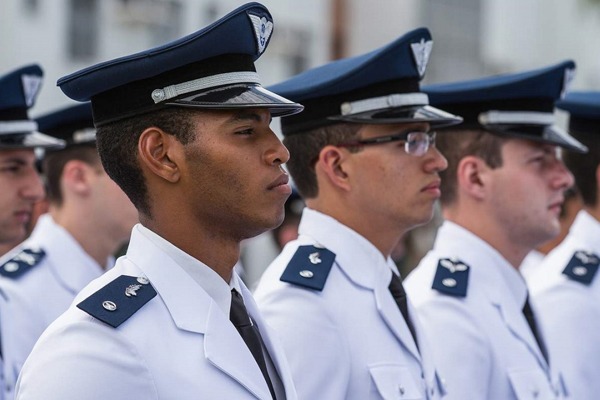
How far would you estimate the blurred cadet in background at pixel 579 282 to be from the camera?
515 centimetres

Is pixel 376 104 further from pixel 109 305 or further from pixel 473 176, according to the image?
pixel 109 305

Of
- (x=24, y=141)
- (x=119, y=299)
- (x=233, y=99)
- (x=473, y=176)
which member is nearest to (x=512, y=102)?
(x=473, y=176)

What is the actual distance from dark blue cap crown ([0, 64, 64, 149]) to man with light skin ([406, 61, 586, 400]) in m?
1.76

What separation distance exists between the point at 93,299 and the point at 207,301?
0.93 ft

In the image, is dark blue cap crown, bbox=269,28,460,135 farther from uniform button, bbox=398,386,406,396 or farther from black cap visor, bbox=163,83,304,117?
black cap visor, bbox=163,83,304,117

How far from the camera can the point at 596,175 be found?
19.7 ft

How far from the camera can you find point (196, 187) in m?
3.19

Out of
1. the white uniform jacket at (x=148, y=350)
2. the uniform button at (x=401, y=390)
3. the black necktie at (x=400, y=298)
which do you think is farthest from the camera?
the black necktie at (x=400, y=298)

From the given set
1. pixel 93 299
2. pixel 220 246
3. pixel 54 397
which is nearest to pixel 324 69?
pixel 220 246

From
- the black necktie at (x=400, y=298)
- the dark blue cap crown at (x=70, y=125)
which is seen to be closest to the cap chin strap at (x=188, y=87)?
the black necktie at (x=400, y=298)

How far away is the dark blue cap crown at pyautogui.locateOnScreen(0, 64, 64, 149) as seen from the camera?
5.61 m

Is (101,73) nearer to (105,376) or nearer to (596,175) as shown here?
(105,376)

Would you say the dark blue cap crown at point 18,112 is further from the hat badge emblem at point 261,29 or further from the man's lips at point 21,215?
the hat badge emblem at point 261,29

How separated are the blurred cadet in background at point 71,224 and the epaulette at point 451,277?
1843 millimetres
